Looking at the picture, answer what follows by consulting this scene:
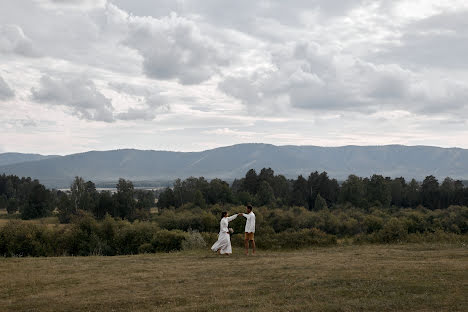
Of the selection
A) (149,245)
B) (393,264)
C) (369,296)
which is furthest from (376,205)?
(369,296)

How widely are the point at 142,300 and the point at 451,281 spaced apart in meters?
9.32

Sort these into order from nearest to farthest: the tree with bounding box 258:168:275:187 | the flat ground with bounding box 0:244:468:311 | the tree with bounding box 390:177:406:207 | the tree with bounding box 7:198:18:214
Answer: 1. the flat ground with bounding box 0:244:468:311
2. the tree with bounding box 390:177:406:207
3. the tree with bounding box 258:168:275:187
4. the tree with bounding box 7:198:18:214

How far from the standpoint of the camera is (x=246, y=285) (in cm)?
1311

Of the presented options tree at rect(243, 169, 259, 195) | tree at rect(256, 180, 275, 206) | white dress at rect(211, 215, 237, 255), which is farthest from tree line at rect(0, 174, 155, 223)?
white dress at rect(211, 215, 237, 255)

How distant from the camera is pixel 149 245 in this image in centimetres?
3925

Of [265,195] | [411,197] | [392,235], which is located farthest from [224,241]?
[411,197]

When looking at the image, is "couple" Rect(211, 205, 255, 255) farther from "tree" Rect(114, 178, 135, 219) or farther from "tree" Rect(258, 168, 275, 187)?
"tree" Rect(258, 168, 275, 187)

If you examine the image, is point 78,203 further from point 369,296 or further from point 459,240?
point 369,296

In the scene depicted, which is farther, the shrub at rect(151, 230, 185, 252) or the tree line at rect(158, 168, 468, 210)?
the tree line at rect(158, 168, 468, 210)

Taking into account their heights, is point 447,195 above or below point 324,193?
below

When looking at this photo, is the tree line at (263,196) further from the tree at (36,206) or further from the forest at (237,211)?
the forest at (237,211)

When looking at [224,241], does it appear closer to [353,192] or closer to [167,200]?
[353,192]

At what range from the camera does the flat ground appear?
1095 cm

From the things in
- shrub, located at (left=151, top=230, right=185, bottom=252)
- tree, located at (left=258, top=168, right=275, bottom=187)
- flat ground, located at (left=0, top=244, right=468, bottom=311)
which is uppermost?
tree, located at (left=258, top=168, right=275, bottom=187)
